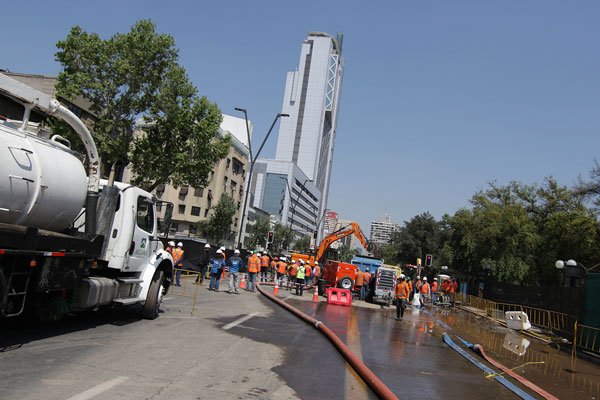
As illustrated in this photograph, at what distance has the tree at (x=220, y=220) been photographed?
65.4 m

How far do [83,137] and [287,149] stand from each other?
182670 millimetres

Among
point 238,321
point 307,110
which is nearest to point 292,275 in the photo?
point 238,321

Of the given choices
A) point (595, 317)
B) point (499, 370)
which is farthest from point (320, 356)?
point (595, 317)

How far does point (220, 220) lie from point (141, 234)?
55047 mm

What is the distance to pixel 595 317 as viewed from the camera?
→ 15.4 meters

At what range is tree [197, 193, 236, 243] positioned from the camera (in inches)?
2576

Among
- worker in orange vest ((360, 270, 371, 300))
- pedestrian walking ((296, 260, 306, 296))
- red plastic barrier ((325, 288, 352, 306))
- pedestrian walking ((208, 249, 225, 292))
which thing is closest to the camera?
pedestrian walking ((208, 249, 225, 292))

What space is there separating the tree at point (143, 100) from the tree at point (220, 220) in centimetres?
3952

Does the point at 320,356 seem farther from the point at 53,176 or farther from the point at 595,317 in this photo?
the point at 595,317

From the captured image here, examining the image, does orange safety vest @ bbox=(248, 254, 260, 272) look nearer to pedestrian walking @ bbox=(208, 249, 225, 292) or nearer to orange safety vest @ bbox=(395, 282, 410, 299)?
pedestrian walking @ bbox=(208, 249, 225, 292)

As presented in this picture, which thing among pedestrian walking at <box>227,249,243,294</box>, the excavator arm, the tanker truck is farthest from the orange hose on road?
the excavator arm

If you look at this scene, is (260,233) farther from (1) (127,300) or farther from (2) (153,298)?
(1) (127,300)

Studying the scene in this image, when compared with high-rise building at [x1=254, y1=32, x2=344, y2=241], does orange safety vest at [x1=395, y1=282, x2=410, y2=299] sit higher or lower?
lower

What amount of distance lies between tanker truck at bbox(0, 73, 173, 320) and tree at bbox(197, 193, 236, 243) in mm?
54077
